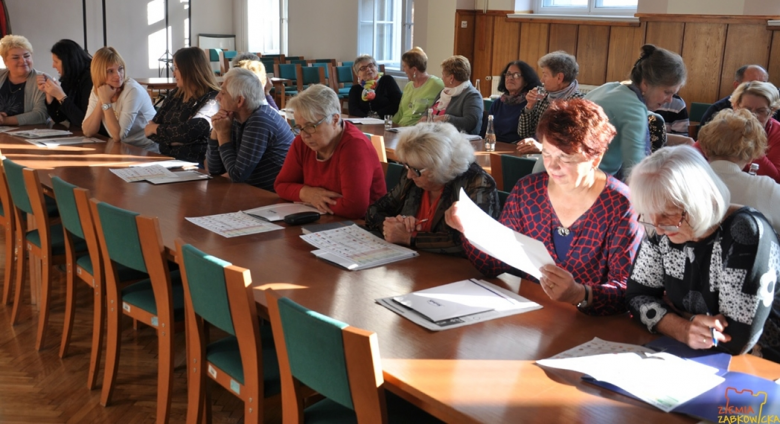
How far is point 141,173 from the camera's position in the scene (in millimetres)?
3795

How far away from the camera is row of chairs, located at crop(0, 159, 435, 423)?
62.7 inches

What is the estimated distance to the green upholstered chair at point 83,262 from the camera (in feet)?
9.39

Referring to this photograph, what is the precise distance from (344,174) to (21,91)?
13.0ft

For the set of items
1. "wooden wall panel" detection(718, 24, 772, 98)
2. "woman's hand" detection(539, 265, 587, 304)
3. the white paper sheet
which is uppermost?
"wooden wall panel" detection(718, 24, 772, 98)

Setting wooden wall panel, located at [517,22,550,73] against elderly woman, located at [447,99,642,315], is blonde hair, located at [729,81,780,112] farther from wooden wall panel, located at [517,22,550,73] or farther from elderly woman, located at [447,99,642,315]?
wooden wall panel, located at [517,22,550,73]

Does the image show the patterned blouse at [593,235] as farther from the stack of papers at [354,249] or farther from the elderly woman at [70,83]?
the elderly woman at [70,83]

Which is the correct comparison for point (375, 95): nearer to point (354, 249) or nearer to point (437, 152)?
point (437, 152)

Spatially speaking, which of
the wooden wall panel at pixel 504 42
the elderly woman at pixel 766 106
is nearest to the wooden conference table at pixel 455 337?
the elderly woman at pixel 766 106

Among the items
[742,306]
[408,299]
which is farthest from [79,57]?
[742,306]

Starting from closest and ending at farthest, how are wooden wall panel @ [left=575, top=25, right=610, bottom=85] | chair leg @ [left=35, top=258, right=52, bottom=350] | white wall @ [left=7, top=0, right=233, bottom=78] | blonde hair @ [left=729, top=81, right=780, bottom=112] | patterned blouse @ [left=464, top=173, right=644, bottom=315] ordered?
patterned blouse @ [left=464, top=173, right=644, bottom=315]
chair leg @ [left=35, top=258, right=52, bottom=350]
blonde hair @ [left=729, top=81, right=780, bottom=112]
wooden wall panel @ [left=575, top=25, right=610, bottom=85]
white wall @ [left=7, top=0, right=233, bottom=78]

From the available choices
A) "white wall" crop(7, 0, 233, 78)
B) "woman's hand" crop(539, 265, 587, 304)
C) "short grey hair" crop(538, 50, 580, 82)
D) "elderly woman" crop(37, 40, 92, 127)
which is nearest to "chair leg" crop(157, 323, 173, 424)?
"woman's hand" crop(539, 265, 587, 304)

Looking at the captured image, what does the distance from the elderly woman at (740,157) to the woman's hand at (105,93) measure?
377 cm

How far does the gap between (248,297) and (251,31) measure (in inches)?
593

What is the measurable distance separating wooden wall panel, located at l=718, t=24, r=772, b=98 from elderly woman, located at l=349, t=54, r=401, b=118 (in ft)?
11.0
